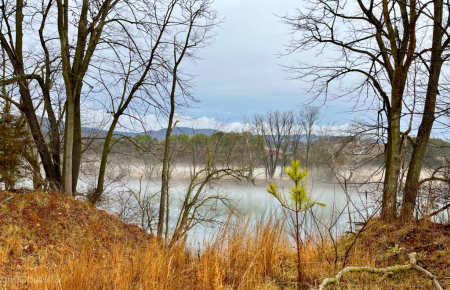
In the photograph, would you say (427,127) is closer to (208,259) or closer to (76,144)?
(208,259)

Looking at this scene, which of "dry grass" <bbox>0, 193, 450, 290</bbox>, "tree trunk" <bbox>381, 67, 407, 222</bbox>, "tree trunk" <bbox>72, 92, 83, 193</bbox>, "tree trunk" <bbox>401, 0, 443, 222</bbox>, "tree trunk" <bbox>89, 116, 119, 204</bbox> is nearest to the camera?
"dry grass" <bbox>0, 193, 450, 290</bbox>

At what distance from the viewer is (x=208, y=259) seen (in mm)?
3236

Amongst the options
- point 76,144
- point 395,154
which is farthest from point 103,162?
point 395,154

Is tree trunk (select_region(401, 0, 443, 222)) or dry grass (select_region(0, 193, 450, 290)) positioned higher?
tree trunk (select_region(401, 0, 443, 222))

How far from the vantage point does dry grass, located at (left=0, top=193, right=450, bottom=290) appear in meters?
2.87

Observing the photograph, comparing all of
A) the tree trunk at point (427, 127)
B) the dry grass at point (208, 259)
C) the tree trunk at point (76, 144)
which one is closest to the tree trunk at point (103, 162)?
the tree trunk at point (76, 144)

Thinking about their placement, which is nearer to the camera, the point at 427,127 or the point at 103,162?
the point at 427,127

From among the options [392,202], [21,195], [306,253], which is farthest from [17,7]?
[392,202]

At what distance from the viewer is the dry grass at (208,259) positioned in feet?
9.41

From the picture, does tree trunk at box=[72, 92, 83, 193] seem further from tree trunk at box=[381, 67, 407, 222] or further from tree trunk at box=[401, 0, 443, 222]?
tree trunk at box=[401, 0, 443, 222]

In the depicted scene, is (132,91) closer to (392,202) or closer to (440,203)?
(392,202)

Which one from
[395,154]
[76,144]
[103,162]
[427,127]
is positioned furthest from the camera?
[103,162]

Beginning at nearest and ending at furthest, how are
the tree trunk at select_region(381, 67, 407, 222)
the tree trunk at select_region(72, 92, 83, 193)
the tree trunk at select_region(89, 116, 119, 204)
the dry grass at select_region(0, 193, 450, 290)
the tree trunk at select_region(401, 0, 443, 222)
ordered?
the dry grass at select_region(0, 193, 450, 290)
the tree trunk at select_region(381, 67, 407, 222)
the tree trunk at select_region(401, 0, 443, 222)
the tree trunk at select_region(72, 92, 83, 193)
the tree trunk at select_region(89, 116, 119, 204)

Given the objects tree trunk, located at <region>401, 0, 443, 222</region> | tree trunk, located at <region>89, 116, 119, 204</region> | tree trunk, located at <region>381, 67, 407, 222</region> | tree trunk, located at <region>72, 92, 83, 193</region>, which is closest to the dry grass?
tree trunk, located at <region>381, 67, 407, 222</region>
